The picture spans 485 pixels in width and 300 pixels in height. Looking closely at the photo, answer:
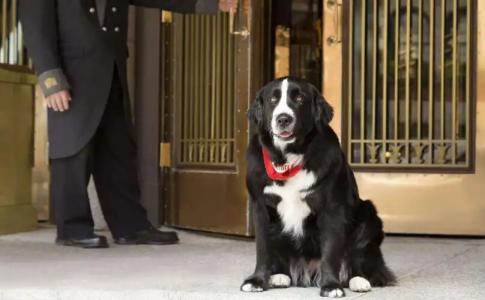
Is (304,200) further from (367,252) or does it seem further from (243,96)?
(243,96)

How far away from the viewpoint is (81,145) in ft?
15.1

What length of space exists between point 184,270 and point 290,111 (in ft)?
3.67

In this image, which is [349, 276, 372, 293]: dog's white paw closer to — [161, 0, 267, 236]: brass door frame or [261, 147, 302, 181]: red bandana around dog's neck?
A: [261, 147, 302, 181]: red bandana around dog's neck

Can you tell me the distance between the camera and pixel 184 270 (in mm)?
3994

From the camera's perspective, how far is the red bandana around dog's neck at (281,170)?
11.0 feet

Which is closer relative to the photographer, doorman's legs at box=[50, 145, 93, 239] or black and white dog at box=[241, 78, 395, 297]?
black and white dog at box=[241, 78, 395, 297]

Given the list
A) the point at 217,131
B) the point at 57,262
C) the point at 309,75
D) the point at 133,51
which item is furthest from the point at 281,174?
the point at 309,75

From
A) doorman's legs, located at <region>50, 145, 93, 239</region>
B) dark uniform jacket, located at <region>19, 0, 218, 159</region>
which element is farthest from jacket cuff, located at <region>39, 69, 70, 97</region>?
doorman's legs, located at <region>50, 145, 93, 239</region>

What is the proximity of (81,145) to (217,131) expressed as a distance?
113cm

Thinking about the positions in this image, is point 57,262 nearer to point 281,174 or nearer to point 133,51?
point 281,174

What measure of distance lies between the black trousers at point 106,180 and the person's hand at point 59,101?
10.3 inches

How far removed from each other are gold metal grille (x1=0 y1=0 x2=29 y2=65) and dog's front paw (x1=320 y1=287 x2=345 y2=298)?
3360 mm

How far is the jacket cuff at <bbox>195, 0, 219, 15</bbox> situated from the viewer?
15.8 ft

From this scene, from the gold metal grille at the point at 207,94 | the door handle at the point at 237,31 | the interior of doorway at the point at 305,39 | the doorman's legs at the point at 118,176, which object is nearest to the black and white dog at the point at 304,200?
the doorman's legs at the point at 118,176
